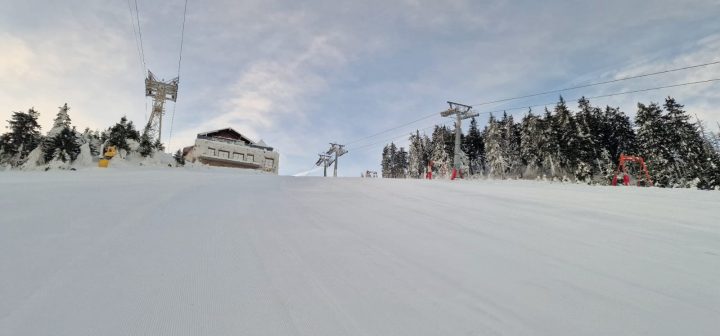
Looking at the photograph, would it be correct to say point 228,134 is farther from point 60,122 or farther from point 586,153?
point 586,153

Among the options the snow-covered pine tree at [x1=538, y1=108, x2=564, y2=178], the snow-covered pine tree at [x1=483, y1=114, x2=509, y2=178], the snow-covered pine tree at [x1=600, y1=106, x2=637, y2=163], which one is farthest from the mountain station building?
the snow-covered pine tree at [x1=600, y1=106, x2=637, y2=163]

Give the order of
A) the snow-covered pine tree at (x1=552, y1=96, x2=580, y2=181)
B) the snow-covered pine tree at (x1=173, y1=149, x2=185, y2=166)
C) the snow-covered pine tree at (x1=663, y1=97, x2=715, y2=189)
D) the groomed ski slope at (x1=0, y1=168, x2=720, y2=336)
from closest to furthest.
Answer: the groomed ski slope at (x1=0, y1=168, x2=720, y2=336)
the snow-covered pine tree at (x1=173, y1=149, x2=185, y2=166)
the snow-covered pine tree at (x1=663, y1=97, x2=715, y2=189)
the snow-covered pine tree at (x1=552, y1=96, x2=580, y2=181)

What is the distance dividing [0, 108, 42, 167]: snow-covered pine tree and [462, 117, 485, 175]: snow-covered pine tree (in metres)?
73.0

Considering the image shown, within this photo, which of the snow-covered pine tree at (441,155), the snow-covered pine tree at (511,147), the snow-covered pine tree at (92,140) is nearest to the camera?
the snow-covered pine tree at (92,140)

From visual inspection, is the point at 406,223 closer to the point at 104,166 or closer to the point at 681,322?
the point at 681,322

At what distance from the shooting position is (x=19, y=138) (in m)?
23.8

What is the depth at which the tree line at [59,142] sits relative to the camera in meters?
18.4

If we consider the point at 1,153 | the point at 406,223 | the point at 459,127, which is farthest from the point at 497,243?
the point at 1,153

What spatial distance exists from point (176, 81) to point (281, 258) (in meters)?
48.6

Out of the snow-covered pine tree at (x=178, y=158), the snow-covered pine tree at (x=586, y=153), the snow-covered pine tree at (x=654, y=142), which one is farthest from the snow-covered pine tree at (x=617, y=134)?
the snow-covered pine tree at (x=178, y=158)

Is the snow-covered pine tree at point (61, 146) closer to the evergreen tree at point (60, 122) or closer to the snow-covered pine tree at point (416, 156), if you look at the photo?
the evergreen tree at point (60, 122)

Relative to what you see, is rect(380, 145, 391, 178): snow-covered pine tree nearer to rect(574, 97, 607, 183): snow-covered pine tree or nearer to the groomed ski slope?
rect(574, 97, 607, 183): snow-covered pine tree

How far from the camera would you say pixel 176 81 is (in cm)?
4350

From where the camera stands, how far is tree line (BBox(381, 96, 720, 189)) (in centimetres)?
4309
